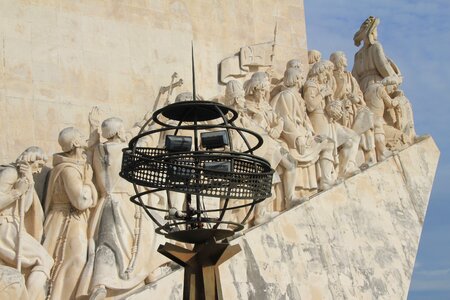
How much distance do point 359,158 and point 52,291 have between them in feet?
13.4

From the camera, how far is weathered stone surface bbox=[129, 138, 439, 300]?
8.23 meters

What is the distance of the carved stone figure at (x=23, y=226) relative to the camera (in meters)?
7.05

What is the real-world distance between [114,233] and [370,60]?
4.91 meters

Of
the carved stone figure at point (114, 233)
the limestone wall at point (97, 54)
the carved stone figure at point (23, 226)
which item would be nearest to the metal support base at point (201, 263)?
the carved stone figure at point (23, 226)

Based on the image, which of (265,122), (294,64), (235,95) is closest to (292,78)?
(294,64)

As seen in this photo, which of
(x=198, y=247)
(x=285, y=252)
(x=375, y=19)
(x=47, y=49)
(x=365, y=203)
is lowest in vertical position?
(x=198, y=247)

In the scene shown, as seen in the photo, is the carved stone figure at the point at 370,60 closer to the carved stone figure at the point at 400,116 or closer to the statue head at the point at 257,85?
the carved stone figure at the point at 400,116

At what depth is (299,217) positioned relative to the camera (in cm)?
895

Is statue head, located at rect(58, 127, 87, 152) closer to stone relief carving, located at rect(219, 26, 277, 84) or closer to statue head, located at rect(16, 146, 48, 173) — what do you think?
statue head, located at rect(16, 146, 48, 173)

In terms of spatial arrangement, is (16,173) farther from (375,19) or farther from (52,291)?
(375,19)

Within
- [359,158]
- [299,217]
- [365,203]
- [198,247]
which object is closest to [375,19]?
[359,158]

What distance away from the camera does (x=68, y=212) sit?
7.61 meters

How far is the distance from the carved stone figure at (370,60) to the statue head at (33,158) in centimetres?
484

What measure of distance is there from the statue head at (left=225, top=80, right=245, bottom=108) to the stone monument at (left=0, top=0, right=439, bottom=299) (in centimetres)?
2
